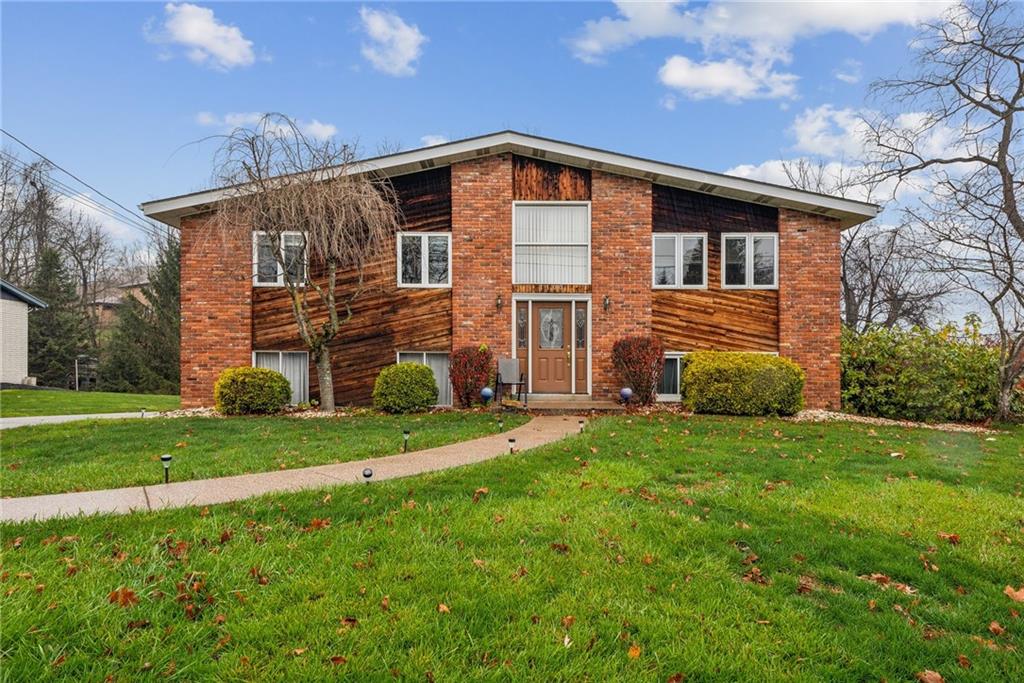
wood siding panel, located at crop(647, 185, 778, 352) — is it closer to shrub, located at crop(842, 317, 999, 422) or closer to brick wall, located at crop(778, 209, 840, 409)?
brick wall, located at crop(778, 209, 840, 409)

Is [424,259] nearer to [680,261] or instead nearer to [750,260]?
[680,261]

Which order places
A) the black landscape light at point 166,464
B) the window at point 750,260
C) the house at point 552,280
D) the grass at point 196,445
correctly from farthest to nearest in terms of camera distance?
the window at point 750,260 < the house at point 552,280 < the grass at point 196,445 < the black landscape light at point 166,464

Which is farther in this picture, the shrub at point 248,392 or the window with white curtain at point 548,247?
the window with white curtain at point 548,247

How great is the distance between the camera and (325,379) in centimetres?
1163

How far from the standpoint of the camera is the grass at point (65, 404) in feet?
43.9

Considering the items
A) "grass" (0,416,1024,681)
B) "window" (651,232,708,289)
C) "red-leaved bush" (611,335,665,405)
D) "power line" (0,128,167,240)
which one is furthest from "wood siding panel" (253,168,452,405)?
"power line" (0,128,167,240)

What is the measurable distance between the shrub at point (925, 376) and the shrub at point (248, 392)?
42.0ft

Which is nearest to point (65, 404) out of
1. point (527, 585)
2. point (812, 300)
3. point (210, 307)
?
point (210, 307)

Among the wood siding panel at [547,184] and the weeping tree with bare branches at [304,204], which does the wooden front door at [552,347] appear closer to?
the wood siding panel at [547,184]

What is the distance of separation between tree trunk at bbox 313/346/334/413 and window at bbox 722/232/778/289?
9.40 m

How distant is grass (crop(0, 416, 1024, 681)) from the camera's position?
249 centimetres

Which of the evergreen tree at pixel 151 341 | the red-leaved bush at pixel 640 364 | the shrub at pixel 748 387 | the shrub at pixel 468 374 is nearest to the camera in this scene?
the shrub at pixel 748 387

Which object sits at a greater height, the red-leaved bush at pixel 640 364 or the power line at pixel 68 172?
the power line at pixel 68 172

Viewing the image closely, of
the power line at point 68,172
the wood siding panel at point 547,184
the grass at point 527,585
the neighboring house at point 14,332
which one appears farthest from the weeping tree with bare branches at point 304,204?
the neighboring house at point 14,332
